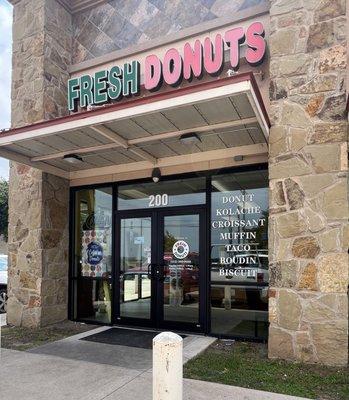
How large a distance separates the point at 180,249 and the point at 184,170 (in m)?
1.51

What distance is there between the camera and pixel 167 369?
306 cm

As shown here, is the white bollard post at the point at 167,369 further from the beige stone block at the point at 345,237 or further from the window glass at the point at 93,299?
the window glass at the point at 93,299

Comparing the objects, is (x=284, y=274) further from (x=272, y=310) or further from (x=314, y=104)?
(x=314, y=104)

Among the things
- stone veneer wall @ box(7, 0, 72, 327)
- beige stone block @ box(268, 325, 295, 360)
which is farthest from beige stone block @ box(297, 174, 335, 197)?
stone veneer wall @ box(7, 0, 72, 327)

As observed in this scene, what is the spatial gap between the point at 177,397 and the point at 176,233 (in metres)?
4.77

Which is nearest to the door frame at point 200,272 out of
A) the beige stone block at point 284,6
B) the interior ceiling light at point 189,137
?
the interior ceiling light at point 189,137

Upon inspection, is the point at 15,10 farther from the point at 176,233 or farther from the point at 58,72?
the point at 176,233

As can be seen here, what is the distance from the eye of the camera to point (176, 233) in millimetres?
7758

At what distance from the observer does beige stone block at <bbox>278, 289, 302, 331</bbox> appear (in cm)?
566

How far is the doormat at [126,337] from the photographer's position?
6811 millimetres

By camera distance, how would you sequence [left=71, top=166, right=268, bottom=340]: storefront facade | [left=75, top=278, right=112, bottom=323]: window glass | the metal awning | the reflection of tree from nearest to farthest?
the metal awning → [left=71, top=166, right=268, bottom=340]: storefront facade → the reflection of tree → [left=75, top=278, right=112, bottom=323]: window glass

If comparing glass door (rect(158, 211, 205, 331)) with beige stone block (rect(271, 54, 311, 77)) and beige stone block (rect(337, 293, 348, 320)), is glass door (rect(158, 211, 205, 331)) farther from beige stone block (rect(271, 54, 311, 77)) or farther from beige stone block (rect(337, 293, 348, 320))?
beige stone block (rect(271, 54, 311, 77))

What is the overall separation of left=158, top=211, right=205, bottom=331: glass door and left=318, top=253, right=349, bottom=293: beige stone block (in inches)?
94.4

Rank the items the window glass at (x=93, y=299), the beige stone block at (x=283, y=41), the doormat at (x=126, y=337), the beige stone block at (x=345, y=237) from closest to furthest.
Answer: the beige stone block at (x=345, y=237), the beige stone block at (x=283, y=41), the doormat at (x=126, y=337), the window glass at (x=93, y=299)
